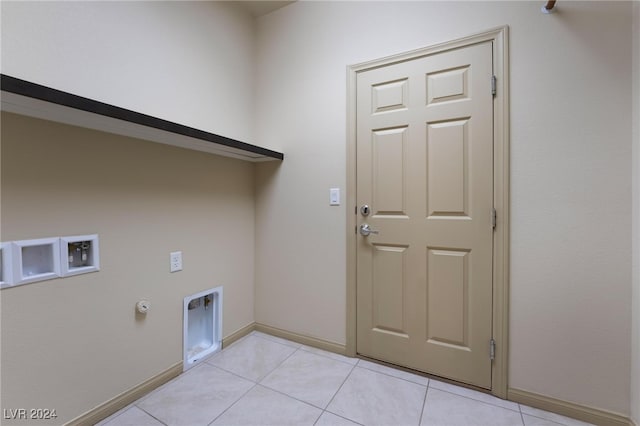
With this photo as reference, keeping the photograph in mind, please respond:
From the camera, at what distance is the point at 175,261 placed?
5.58 feet

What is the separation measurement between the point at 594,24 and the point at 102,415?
10.2ft

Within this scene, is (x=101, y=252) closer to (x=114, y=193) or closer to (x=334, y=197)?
(x=114, y=193)

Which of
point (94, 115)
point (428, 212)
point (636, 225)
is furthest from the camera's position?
point (428, 212)

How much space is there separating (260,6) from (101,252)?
2134 millimetres

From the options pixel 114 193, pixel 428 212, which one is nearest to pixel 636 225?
pixel 428 212

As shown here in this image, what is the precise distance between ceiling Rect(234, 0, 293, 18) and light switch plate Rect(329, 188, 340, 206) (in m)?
1.55

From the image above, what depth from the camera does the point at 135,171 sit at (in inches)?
58.8

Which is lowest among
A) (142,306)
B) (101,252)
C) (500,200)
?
(142,306)

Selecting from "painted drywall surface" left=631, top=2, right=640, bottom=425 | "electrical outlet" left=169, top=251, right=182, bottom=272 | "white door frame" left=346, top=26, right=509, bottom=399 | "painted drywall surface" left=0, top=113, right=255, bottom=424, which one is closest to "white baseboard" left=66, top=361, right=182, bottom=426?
"painted drywall surface" left=0, top=113, right=255, bottom=424

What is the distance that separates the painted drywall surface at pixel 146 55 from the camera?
3.72 feet

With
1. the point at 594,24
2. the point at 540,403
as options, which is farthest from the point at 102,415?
the point at 594,24

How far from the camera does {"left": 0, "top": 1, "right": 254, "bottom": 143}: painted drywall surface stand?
1.13 m

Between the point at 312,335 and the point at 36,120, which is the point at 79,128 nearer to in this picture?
the point at 36,120

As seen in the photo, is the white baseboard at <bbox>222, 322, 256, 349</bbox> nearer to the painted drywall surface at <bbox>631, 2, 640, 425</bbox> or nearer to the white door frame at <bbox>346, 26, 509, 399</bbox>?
the white door frame at <bbox>346, 26, 509, 399</bbox>
